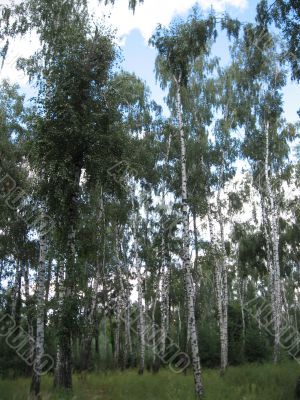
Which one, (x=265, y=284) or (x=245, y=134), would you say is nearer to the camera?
(x=245, y=134)

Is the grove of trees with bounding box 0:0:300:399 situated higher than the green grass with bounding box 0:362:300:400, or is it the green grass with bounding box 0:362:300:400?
the grove of trees with bounding box 0:0:300:399

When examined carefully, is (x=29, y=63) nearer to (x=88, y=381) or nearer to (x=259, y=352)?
(x=88, y=381)

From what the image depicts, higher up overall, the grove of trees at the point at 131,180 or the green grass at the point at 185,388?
the grove of trees at the point at 131,180

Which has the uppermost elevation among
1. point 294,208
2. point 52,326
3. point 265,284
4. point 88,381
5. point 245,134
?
point 245,134

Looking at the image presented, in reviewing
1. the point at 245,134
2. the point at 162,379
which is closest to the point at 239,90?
the point at 245,134

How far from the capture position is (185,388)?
13906 millimetres

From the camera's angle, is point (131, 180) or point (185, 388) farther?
point (131, 180)

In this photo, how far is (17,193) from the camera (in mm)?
20484

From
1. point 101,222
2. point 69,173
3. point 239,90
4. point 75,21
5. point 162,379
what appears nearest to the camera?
point 69,173

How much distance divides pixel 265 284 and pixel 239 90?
3700cm

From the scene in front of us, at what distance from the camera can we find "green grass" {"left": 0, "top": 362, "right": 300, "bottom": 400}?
11844mm

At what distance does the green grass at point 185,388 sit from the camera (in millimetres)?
11844

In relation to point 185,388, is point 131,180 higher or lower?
higher

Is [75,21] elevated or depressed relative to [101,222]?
elevated
